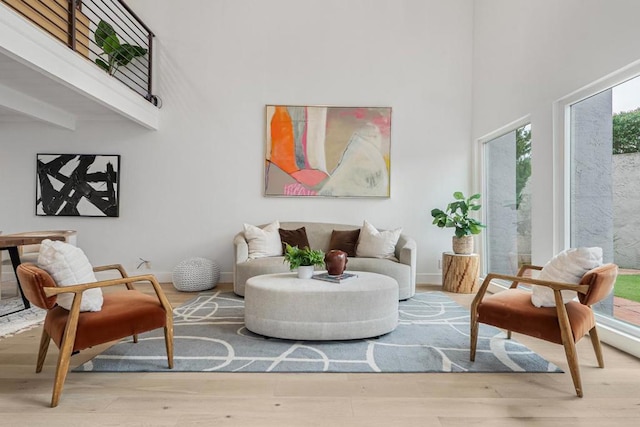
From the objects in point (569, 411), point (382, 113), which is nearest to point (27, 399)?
point (569, 411)

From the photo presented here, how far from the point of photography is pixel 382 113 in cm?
563

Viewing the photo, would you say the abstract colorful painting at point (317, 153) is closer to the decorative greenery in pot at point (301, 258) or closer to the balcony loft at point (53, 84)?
the balcony loft at point (53, 84)

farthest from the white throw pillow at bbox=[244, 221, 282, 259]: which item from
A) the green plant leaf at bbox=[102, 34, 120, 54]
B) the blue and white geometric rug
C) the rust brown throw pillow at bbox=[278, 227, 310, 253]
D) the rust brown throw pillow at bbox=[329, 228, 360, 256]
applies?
the green plant leaf at bbox=[102, 34, 120, 54]

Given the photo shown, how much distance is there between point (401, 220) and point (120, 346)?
4.02m

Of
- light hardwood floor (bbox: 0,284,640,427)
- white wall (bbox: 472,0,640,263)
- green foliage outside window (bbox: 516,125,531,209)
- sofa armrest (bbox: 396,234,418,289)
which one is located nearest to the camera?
light hardwood floor (bbox: 0,284,640,427)

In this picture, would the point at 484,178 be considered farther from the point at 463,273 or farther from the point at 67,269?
the point at 67,269

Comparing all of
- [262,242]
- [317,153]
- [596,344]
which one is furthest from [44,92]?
[596,344]

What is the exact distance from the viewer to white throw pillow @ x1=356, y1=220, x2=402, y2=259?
4.84 metres

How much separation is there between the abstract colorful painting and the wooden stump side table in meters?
1.49

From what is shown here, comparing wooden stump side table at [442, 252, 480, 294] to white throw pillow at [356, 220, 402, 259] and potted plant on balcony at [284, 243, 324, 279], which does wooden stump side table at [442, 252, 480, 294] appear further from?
potted plant on balcony at [284, 243, 324, 279]

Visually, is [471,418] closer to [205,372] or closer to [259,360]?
[259,360]

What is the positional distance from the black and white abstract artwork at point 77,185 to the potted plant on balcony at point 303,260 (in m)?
3.58

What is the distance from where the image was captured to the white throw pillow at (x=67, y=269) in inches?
84.4

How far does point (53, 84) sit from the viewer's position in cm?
429
